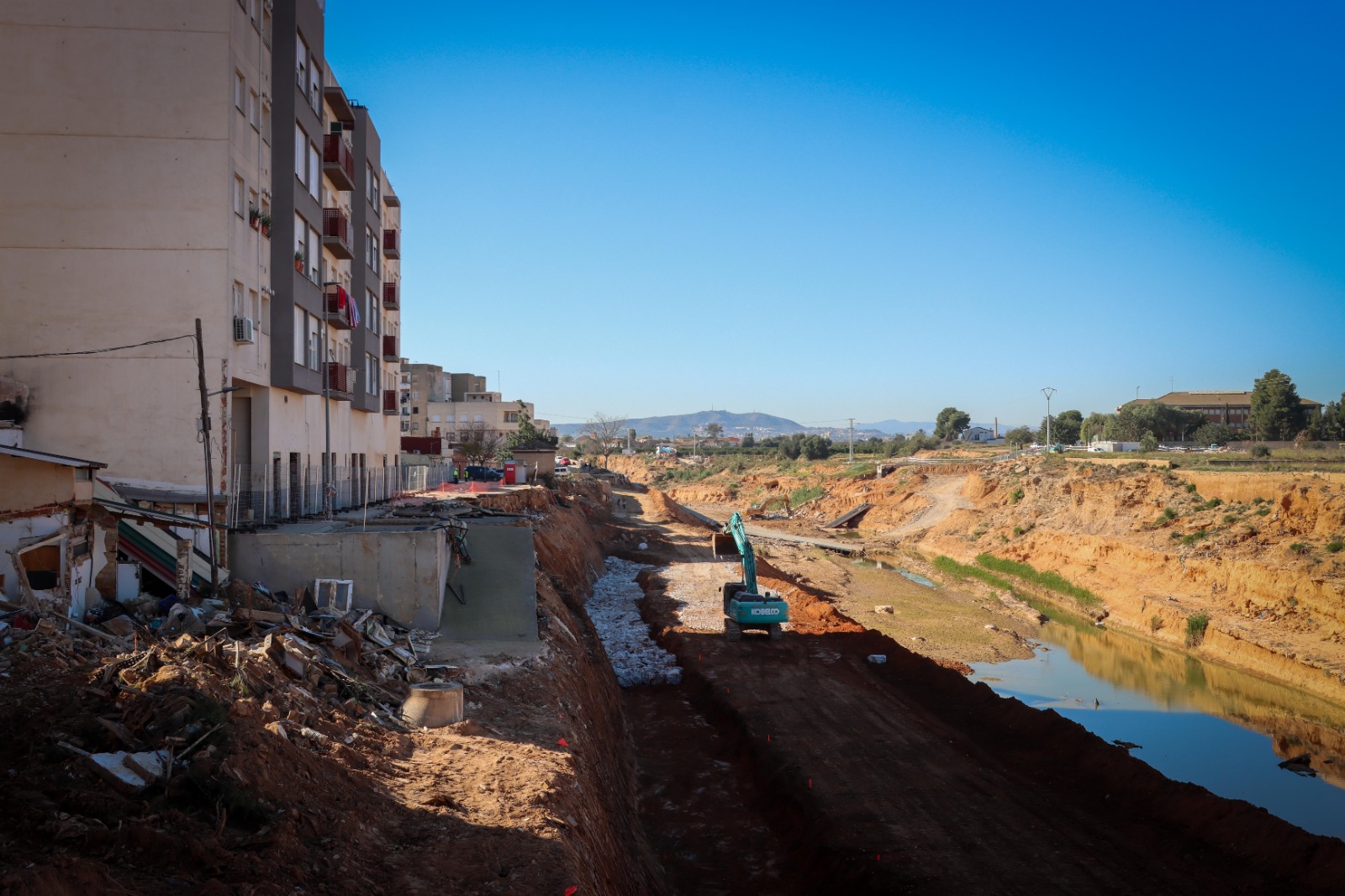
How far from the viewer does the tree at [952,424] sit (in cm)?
16112

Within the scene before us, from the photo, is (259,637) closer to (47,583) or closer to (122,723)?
(47,583)

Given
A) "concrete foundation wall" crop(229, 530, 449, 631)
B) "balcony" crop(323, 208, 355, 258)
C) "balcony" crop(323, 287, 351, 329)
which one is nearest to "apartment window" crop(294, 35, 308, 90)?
"balcony" crop(323, 208, 355, 258)

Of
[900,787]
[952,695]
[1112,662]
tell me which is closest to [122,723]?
[900,787]

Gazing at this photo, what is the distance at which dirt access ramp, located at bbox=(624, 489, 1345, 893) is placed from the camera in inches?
539

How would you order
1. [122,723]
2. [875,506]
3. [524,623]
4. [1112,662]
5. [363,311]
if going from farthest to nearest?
1. [875,506]
2. [363,311]
3. [1112,662]
4. [524,623]
5. [122,723]

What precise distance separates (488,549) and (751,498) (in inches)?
3257

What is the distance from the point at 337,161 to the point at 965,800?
27.3 meters

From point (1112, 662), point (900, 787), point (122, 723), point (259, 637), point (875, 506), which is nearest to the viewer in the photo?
point (122, 723)

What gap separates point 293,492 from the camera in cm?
2678

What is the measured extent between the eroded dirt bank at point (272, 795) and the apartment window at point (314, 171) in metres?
19.9

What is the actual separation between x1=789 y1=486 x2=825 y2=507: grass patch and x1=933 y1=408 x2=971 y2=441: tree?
6944 centimetres

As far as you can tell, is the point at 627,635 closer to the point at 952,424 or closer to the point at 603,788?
the point at 603,788

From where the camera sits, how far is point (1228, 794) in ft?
66.2

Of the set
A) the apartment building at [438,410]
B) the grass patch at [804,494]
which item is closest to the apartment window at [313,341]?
the apartment building at [438,410]
